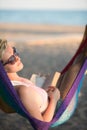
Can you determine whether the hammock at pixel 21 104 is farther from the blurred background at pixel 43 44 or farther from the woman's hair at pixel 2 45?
the blurred background at pixel 43 44

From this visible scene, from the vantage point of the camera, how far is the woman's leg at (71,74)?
2.74 m

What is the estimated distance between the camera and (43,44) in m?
8.14

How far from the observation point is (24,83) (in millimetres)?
2465

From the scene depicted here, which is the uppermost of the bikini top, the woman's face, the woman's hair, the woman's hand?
the woman's hair

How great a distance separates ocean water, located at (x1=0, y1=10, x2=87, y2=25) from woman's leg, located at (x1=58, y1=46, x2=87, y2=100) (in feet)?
39.5

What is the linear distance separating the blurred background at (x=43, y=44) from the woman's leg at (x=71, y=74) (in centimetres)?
60

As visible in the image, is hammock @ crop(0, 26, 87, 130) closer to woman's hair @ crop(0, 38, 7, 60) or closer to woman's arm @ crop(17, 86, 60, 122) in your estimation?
woman's arm @ crop(17, 86, 60, 122)

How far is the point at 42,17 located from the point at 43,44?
8847mm

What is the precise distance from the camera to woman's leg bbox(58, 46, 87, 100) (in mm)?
2745

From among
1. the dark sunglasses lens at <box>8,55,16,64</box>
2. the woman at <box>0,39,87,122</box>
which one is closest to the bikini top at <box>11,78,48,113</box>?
the woman at <box>0,39,87,122</box>

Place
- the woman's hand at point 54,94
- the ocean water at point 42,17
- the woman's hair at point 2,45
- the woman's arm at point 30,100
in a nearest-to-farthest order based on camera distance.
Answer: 1. the woman's arm at point 30,100
2. the woman's hair at point 2,45
3. the woman's hand at point 54,94
4. the ocean water at point 42,17

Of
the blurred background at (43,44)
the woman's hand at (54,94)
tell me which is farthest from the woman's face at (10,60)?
the blurred background at (43,44)

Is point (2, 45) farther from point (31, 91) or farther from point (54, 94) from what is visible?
point (54, 94)

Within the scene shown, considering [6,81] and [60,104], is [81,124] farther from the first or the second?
[6,81]
